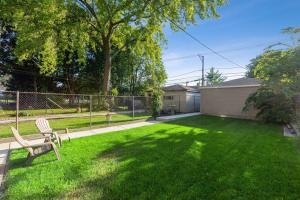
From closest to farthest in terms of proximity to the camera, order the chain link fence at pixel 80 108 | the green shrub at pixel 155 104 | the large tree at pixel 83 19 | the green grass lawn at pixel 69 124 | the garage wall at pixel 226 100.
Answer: the green grass lawn at pixel 69 124
the chain link fence at pixel 80 108
the green shrub at pixel 155 104
the garage wall at pixel 226 100
the large tree at pixel 83 19

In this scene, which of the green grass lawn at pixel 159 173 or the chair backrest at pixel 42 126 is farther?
the chair backrest at pixel 42 126

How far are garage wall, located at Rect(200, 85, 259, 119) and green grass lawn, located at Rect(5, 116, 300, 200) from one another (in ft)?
28.9

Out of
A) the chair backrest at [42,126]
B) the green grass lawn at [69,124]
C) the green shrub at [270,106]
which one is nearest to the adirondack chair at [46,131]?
the chair backrest at [42,126]

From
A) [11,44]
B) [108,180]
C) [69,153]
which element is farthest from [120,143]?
[11,44]

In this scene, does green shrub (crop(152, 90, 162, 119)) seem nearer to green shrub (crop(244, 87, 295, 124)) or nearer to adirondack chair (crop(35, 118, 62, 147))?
green shrub (crop(244, 87, 295, 124))

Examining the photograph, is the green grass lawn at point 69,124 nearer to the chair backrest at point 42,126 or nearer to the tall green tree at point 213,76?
the chair backrest at point 42,126

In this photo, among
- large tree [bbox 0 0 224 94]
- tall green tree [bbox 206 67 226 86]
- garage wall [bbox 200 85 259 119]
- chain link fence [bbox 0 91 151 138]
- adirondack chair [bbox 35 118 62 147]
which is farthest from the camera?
tall green tree [bbox 206 67 226 86]

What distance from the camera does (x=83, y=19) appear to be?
17.4 meters

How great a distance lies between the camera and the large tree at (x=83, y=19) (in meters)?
15.0

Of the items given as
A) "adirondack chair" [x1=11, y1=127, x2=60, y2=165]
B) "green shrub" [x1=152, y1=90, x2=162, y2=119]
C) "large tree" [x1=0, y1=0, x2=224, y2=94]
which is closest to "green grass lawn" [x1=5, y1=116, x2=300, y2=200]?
"adirondack chair" [x1=11, y1=127, x2=60, y2=165]

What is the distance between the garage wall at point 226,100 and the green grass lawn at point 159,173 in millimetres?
8815

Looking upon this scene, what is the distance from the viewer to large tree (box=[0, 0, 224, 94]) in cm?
1498

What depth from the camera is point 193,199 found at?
10.3 feet

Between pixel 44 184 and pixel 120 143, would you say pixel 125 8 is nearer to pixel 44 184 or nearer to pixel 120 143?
pixel 120 143
